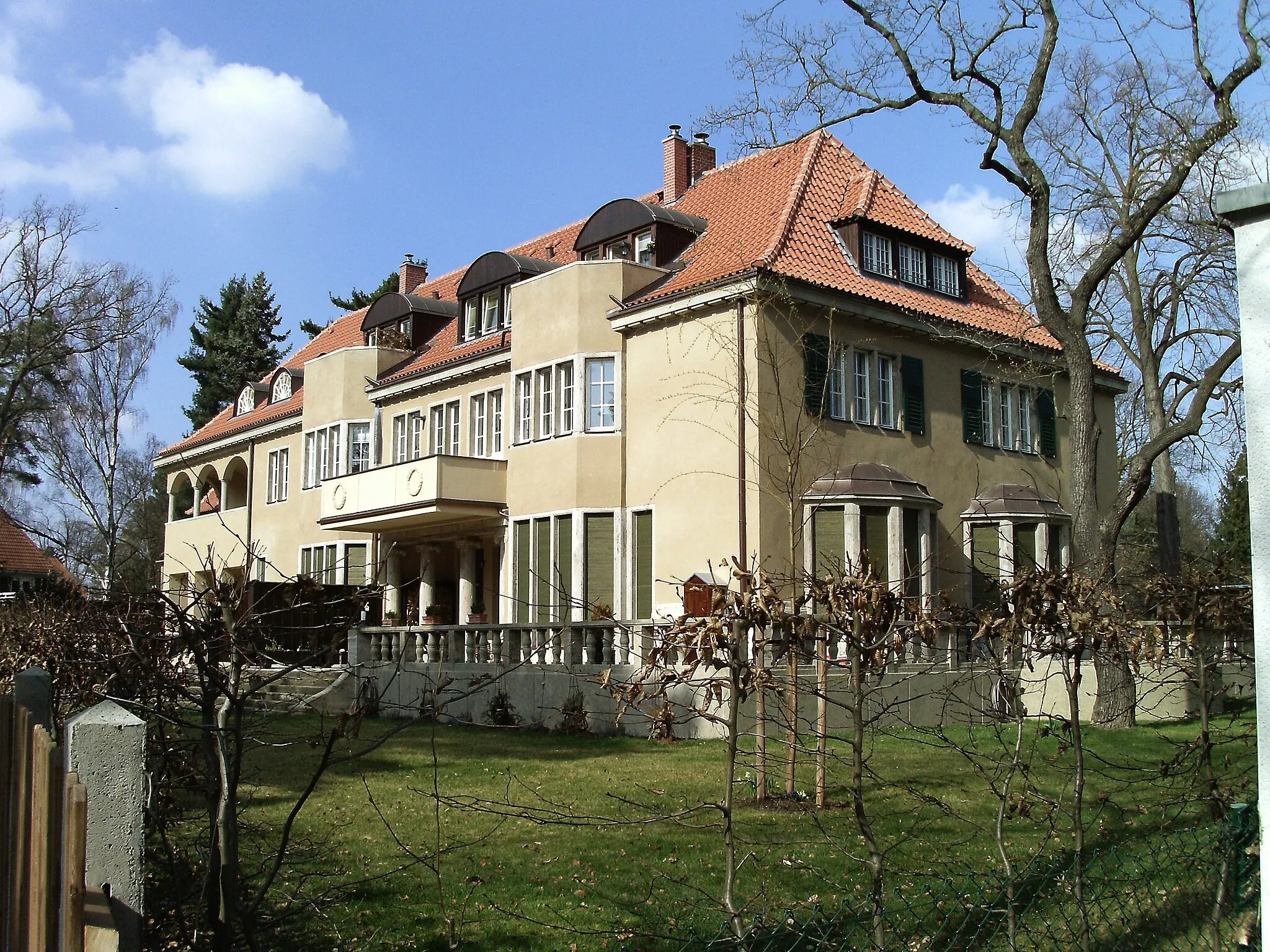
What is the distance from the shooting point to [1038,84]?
19594 mm

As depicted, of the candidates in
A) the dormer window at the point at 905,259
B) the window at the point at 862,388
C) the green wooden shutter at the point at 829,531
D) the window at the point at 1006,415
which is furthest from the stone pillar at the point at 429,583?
the window at the point at 1006,415

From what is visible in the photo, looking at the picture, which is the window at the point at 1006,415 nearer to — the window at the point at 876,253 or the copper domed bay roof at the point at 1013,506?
the copper domed bay roof at the point at 1013,506

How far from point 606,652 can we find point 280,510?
20.1m

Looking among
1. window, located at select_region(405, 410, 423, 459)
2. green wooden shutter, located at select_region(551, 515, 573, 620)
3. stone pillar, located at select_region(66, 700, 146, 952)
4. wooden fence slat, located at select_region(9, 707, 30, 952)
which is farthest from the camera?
window, located at select_region(405, 410, 423, 459)

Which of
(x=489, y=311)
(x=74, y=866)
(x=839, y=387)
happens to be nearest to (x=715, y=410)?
(x=839, y=387)

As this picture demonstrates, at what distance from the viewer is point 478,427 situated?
28188 millimetres

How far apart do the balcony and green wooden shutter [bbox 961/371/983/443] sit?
32.3ft

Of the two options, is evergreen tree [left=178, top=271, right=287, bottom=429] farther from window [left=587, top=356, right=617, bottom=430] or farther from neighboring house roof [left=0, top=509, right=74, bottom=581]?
window [left=587, top=356, right=617, bottom=430]

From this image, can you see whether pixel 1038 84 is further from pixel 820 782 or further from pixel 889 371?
pixel 820 782

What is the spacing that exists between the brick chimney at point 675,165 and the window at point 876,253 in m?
6.86

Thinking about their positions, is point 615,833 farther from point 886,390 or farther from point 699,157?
point 699,157

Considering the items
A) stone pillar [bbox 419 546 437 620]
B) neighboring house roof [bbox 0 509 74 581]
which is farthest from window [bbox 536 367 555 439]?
neighboring house roof [bbox 0 509 74 581]

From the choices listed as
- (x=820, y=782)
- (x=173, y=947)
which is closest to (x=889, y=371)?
(x=820, y=782)

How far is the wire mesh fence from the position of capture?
187 inches
